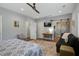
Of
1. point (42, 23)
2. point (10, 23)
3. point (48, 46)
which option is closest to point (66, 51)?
point (48, 46)

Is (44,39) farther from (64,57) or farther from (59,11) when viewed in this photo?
(59,11)

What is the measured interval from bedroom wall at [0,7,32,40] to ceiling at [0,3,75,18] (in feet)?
0.26

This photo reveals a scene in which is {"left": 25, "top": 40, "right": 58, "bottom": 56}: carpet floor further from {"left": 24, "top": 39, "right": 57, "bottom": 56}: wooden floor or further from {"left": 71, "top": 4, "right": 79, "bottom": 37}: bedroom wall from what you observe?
{"left": 71, "top": 4, "right": 79, "bottom": 37}: bedroom wall

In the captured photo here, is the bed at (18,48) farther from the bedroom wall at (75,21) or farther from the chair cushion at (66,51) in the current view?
the bedroom wall at (75,21)

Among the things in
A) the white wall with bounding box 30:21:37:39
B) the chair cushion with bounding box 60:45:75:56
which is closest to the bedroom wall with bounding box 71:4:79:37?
the chair cushion with bounding box 60:45:75:56

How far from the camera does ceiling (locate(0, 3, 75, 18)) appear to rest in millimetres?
1458

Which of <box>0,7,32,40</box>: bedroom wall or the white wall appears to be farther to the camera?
the white wall

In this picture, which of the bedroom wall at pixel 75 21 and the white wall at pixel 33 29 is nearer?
the bedroom wall at pixel 75 21

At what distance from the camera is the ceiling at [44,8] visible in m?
1.46

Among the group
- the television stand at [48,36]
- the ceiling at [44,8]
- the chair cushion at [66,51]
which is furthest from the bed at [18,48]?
the ceiling at [44,8]

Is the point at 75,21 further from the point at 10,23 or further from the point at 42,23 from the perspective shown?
the point at 10,23

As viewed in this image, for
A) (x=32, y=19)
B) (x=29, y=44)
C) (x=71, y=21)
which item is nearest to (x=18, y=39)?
(x=29, y=44)

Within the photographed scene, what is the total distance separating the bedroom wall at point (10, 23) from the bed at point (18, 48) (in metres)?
0.12

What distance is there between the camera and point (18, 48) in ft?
4.84
